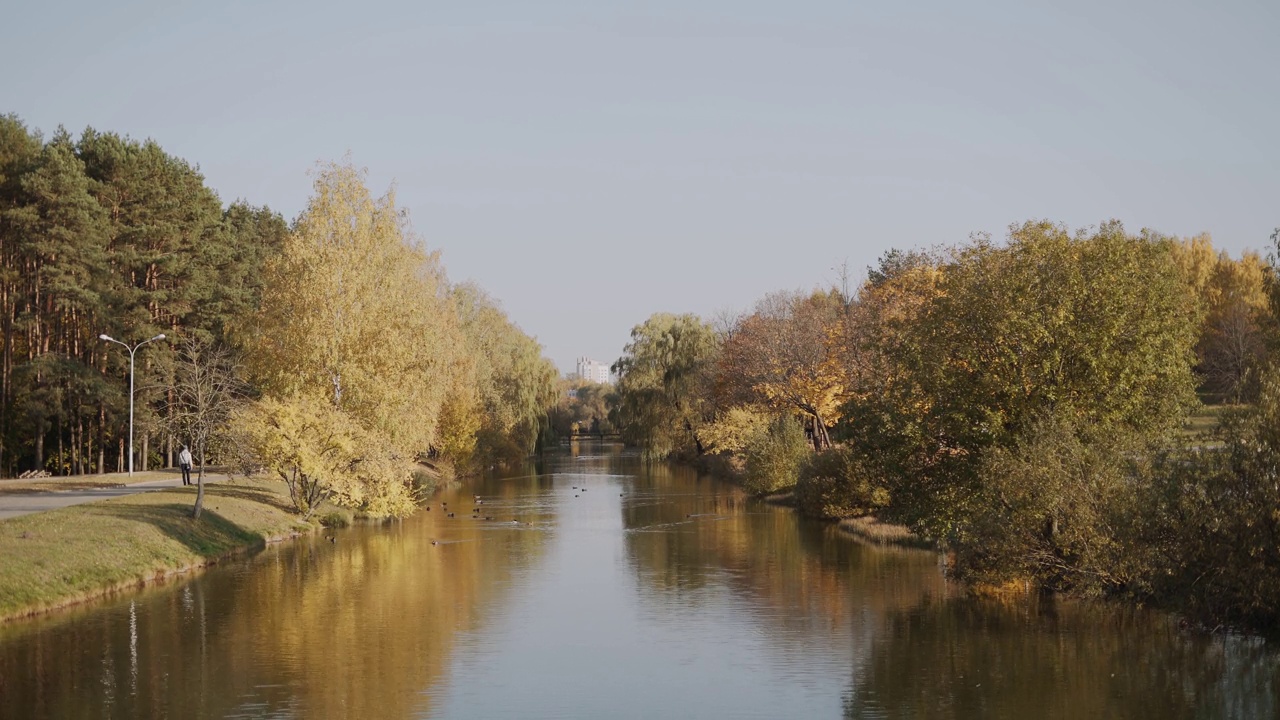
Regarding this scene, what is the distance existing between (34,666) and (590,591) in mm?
15550

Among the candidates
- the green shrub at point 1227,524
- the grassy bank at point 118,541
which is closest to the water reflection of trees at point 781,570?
the green shrub at point 1227,524

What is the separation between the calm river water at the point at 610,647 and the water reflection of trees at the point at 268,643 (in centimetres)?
8

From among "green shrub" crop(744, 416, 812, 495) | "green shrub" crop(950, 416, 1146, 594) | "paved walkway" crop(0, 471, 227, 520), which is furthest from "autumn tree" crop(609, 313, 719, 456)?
"green shrub" crop(950, 416, 1146, 594)

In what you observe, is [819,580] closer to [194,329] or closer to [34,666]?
[34,666]

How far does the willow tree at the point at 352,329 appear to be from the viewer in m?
49.2

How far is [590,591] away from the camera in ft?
115

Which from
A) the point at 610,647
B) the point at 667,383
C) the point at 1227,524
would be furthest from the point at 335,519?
the point at 667,383

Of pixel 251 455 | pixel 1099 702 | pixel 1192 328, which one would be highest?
pixel 1192 328

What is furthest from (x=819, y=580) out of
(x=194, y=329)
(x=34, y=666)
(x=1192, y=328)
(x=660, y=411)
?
(x=660, y=411)

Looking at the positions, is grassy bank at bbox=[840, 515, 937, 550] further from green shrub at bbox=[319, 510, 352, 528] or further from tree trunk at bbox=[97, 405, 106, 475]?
tree trunk at bbox=[97, 405, 106, 475]

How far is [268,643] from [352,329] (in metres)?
24.3

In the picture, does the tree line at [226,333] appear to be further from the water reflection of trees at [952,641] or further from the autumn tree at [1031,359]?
the autumn tree at [1031,359]

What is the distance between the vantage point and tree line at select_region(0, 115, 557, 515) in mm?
46375

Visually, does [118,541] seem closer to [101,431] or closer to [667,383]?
[101,431]
